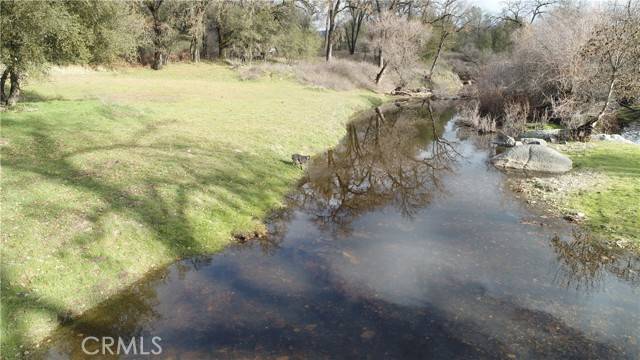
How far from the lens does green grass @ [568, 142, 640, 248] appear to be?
1647cm

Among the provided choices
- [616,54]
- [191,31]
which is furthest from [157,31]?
[616,54]

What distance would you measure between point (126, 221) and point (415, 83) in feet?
194

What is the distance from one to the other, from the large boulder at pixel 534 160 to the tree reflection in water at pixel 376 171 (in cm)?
324

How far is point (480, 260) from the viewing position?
14164mm

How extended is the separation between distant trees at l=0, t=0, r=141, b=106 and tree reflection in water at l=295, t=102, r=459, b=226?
1562 cm

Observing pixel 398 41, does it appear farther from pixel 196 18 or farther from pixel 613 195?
pixel 613 195

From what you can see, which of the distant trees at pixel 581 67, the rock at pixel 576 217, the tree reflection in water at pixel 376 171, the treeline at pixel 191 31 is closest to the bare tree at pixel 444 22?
the treeline at pixel 191 31

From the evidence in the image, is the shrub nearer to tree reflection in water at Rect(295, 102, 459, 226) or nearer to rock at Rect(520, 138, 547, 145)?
tree reflection in water at Rect(295, 102, 459, 226)

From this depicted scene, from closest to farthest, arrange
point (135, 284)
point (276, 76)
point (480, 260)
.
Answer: point (135, 284) → point (480, 260) → point (276, 76)

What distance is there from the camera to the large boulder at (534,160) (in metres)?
24.5

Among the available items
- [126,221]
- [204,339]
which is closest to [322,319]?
[204,339]

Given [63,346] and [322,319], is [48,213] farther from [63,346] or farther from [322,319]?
[322,319]

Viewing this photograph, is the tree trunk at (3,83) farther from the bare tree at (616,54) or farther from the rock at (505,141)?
the bare tree at (616,54)

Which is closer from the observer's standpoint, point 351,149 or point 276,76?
point 351,149
